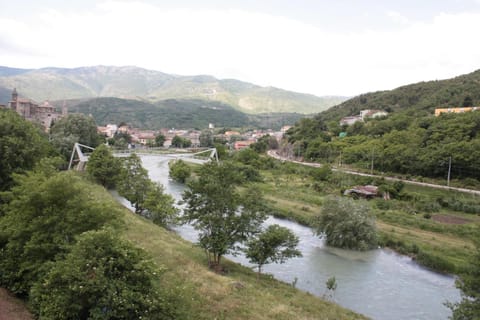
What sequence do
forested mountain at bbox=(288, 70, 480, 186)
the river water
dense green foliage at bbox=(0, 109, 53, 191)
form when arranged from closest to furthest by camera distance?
the river water < dense green foliage at bbox=(0, 109, 53, 191) < forested mountain at bbox=(288, 70, 480, 186)

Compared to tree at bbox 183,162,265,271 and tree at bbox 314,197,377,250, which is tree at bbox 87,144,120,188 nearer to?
tree at bbox 183,162,265,271

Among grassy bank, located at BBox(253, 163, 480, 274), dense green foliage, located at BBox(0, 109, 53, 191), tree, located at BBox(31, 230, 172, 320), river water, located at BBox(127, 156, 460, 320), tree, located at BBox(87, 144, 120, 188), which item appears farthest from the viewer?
tree, located at BBox(87, 144, 120, 188)

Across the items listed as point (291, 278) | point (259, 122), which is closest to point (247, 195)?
point (291, 278)

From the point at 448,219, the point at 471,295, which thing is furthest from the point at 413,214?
the point at 471,295

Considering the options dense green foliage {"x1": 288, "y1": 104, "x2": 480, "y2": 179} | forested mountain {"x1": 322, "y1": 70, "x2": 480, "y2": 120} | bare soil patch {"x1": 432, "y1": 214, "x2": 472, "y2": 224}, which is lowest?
bare soil patch {"x1": 432, "y1": 214, "x2": 472, "y2": 224}

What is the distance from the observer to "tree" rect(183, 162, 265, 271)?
16.4m

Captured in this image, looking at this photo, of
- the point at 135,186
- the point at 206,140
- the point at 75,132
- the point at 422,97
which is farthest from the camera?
the point at 206,140

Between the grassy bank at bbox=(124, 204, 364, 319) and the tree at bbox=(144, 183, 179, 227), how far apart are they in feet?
21.6

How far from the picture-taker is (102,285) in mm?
8836

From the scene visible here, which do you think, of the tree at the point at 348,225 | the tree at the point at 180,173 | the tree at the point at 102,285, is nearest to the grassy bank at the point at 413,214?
the tree at the point at 348,225

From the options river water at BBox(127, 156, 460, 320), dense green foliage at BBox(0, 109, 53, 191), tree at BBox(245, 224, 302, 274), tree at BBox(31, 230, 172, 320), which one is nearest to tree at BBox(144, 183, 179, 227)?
river water at BBox(127, 156, 460, 320)

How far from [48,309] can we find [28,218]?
4.11 meters

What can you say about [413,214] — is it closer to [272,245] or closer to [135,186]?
[272,245]

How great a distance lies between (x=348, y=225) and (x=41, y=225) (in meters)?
18.6
